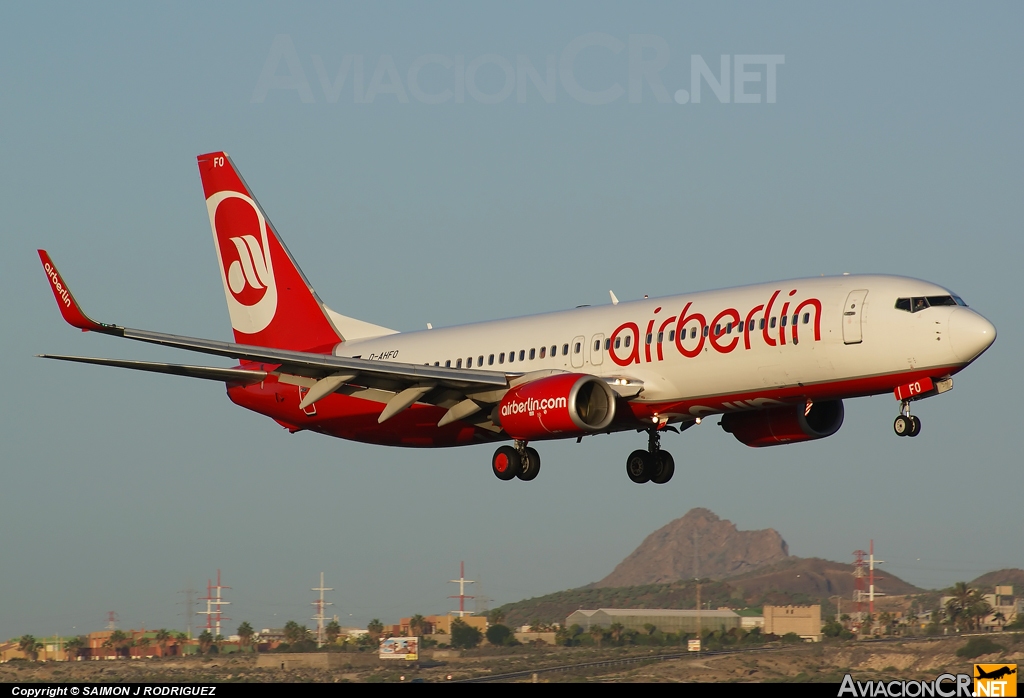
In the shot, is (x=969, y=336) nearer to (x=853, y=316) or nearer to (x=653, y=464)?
(x=853, y=316)

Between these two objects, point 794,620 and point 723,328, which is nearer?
point 723,328

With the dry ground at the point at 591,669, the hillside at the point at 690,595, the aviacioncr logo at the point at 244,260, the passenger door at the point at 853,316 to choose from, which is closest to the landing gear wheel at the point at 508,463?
the passenger door at the point at 853,316

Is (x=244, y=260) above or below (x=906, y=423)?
above

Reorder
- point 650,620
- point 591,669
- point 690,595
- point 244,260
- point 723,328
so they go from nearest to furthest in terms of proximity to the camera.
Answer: point 723,328 < point 244,260 < point 591,669 < point 650,620 < point 690,595

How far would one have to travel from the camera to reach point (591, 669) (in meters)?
80.5

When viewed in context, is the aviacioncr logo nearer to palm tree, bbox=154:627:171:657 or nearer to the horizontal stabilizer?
the horizontal stabilizer

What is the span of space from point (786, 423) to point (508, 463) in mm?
9504

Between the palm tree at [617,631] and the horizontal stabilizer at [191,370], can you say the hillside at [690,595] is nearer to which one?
→ the palm tree at [617,631]

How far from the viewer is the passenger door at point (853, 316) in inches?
1603

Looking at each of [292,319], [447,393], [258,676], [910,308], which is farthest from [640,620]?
[910,308]

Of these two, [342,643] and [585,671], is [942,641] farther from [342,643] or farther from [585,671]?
[342,643]

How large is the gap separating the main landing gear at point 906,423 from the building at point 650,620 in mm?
58524

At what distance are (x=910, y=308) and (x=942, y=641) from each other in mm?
58586

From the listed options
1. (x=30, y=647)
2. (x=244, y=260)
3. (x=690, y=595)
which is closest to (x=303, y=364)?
(x=244, y=260)
